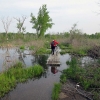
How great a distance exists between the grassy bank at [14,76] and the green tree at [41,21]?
32103 mm

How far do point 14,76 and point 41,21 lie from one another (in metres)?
34.3

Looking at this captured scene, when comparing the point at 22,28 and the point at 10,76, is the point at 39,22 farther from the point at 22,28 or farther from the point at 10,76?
the point at 10,76

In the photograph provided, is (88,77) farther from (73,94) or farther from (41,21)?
(41,21)

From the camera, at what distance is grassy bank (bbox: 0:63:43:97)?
→ 8.02 metres

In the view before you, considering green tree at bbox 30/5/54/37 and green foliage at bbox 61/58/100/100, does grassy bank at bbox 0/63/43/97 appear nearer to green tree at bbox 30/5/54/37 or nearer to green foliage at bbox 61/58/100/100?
green foliage at bbox 61/58/100/100

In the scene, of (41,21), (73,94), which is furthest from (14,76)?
(41,21)

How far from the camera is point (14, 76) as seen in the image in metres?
9.56

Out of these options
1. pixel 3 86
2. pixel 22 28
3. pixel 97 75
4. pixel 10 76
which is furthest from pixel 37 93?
pixel 22 28

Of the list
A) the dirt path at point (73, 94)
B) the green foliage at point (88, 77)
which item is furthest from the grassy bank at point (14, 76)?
the dirt path at point (73, 94)

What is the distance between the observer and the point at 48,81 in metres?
9.63

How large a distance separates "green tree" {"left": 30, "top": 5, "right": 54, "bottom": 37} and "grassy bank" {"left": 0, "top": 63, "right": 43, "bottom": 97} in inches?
1264

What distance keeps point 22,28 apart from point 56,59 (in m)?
29.4

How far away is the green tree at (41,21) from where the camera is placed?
42.7 m

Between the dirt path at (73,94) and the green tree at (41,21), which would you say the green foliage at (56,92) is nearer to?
the dirt path at (73,94)
